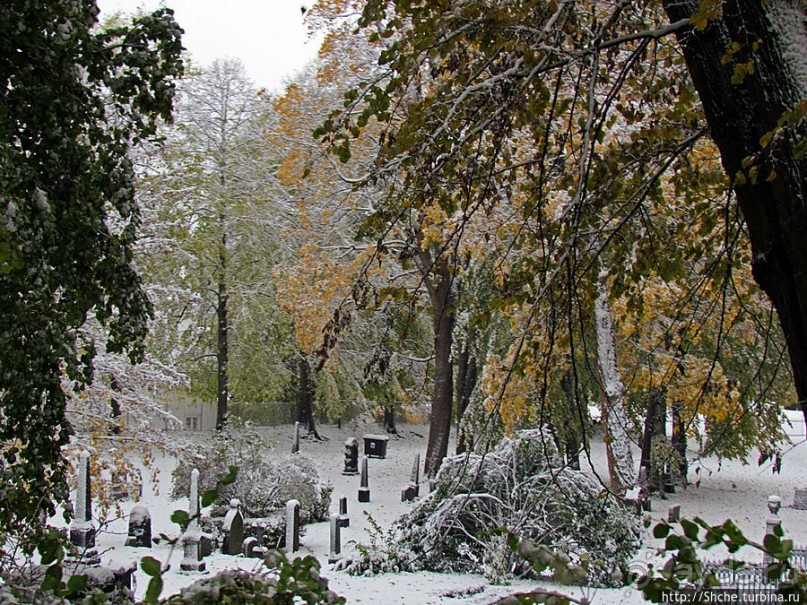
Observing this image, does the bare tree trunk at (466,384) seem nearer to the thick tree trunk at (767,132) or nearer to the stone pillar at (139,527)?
the stone pillar at (139,527)

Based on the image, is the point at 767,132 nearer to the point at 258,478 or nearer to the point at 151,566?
the point at 151,566

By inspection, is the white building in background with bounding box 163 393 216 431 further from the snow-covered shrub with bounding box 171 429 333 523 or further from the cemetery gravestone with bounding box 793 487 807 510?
the cemetery gravestone with bounding box 793 487 807 510

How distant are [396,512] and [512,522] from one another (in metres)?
7.11

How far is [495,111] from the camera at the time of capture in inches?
152

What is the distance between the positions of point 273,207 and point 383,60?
67.1ft

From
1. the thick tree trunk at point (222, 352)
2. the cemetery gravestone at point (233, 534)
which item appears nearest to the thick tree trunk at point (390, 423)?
the thick tree trunk at point (222, 352)

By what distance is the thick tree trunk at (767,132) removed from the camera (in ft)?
8.77

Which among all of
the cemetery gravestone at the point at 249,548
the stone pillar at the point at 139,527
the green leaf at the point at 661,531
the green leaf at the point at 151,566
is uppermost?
the green leaf at the point at 661,531

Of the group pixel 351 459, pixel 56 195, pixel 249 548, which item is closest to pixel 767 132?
pixel 56 195

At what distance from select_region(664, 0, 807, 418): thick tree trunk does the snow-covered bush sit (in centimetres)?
628

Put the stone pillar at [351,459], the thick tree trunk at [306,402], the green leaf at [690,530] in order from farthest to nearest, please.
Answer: the thick tree trunk at [306,402]
the stone pillar at [351,459]
the green leaf at [690,530]

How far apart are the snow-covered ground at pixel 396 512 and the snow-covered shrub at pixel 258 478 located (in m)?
0.58

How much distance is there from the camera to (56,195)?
435 centimetres

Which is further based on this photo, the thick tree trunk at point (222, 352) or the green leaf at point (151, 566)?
the thick tree trunk at point (222, 352)
